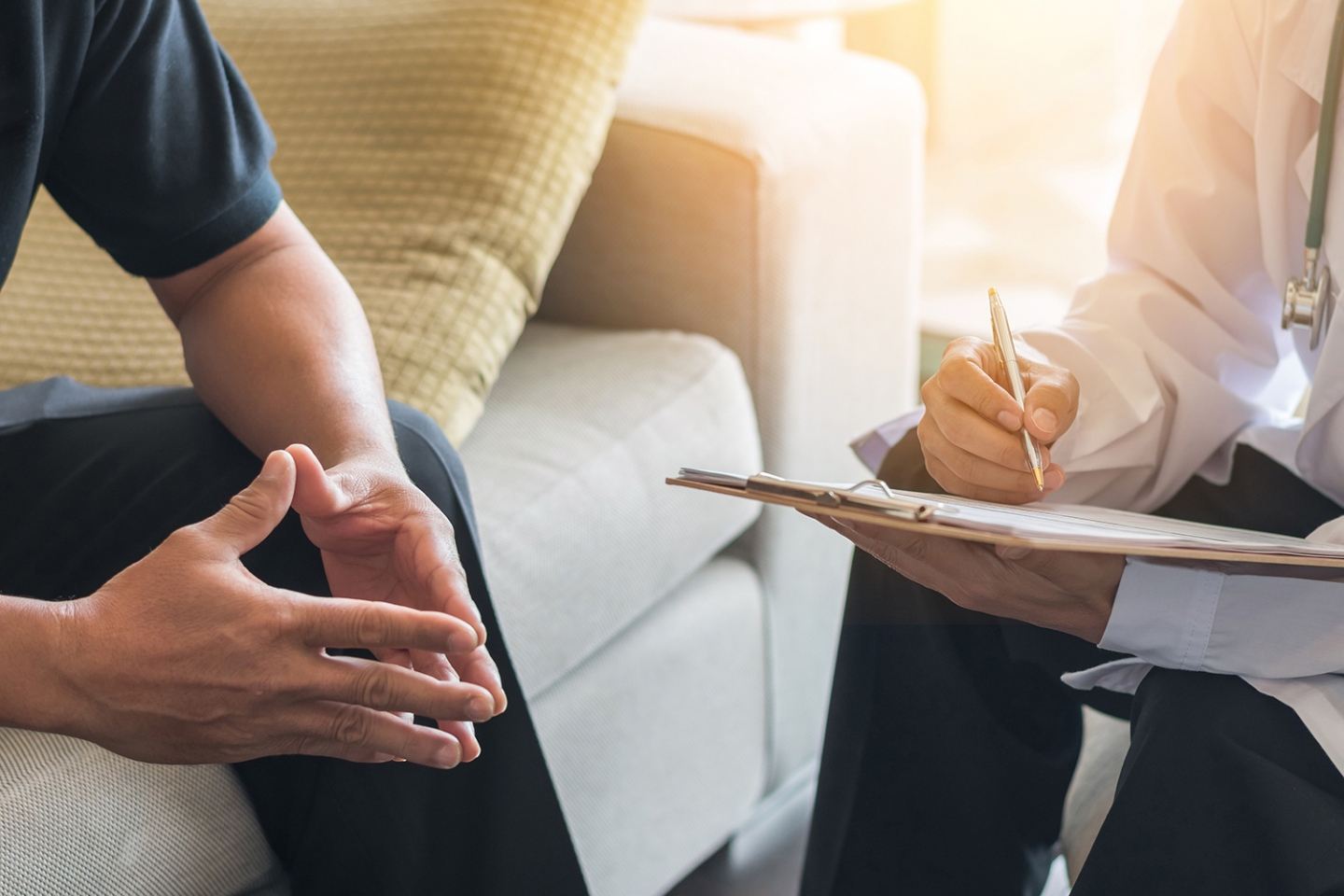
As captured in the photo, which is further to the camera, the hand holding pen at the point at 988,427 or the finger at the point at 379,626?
the hand holding pen at the point at 988,427

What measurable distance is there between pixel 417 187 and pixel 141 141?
0.30 m

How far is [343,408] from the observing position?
2.38 feet

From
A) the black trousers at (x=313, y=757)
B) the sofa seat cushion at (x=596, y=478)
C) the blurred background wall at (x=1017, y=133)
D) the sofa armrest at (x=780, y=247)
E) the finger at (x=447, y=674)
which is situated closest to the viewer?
the finger at (x=447, y=674)

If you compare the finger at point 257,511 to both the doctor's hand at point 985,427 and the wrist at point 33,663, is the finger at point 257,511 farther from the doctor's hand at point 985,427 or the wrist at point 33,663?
the doctor's hand at point 985,427

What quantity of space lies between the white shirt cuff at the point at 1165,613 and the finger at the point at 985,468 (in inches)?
2.8

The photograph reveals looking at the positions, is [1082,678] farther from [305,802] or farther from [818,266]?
[818,266]

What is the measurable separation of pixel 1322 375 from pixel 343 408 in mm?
593

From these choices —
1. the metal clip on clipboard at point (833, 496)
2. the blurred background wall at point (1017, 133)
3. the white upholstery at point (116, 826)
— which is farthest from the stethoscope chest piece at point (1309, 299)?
the blurred background wall at point (1017, 133)

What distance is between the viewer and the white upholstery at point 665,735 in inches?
38.8

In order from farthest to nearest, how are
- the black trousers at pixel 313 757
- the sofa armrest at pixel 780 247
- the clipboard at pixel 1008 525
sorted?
the sofa armrest at pixel 780 247 < the black trousers at pixel 313 757 < the clipboard at pixel 1008 525

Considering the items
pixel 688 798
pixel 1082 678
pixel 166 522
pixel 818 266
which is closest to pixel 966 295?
pixel 818 266

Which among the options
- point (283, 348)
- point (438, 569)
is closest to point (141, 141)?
point (283, 348)

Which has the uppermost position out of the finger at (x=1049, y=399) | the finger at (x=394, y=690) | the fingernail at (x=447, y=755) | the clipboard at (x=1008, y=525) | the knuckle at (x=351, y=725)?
the clipboard at (x=1008, y=525)

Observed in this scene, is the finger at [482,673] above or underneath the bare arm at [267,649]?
underneath
